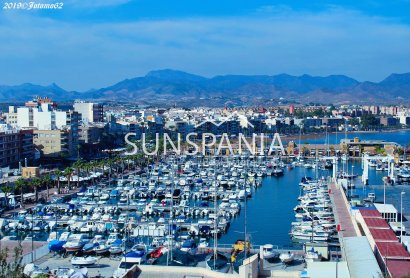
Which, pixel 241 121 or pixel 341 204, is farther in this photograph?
pixel 241 121

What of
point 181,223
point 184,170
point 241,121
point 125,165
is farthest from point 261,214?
point 241,121

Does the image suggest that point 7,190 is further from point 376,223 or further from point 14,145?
point 376,223

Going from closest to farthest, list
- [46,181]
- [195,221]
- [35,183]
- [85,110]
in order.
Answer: [195,221] < [35,183] < [46,181] < [85,110]

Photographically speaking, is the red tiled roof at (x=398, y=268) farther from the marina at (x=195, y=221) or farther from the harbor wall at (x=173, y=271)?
the harbor wall at (x=173, y=271)

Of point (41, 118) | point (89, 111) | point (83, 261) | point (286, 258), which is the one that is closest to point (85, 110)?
point (89, 111)

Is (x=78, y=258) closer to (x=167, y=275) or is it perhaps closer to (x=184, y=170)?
(x=167, y=275)

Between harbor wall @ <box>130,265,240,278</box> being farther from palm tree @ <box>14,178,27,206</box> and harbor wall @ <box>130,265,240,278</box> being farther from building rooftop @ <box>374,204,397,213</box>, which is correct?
palm tree @ <box>14,178,27,206</box>
